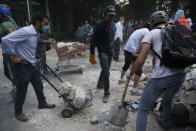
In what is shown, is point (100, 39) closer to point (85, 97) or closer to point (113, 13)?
point (113, 13)

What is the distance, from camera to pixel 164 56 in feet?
8.77

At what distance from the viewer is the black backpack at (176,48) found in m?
2.63

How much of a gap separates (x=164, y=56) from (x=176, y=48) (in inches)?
6.8

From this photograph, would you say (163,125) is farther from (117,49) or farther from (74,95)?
(117,49)

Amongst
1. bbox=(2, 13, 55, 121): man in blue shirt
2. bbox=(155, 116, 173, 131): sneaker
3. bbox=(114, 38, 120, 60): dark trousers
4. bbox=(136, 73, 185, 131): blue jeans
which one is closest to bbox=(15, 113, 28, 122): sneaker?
bbox=(2, 13, 55, 121): man in blue shirt

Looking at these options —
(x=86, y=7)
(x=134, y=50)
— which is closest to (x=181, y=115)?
(x=134, y=50)

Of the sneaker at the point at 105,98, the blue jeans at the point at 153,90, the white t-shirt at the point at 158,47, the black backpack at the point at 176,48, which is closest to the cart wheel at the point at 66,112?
the sneaker at the point at 105,98

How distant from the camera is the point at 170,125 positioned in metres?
3.66

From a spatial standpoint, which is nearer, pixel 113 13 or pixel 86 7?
pixel 113 13

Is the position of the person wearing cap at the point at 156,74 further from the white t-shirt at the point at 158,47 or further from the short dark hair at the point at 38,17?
the short dark hair at the point at 38,17

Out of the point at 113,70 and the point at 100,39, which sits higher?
the point at 100,39

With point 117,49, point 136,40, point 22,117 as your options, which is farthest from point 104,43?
point 117,49

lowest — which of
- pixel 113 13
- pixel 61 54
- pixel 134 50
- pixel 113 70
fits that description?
pixel 113 70

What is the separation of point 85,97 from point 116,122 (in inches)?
41.0
